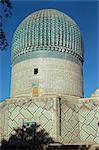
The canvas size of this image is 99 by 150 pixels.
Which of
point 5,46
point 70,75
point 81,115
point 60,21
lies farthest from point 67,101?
point 5,46

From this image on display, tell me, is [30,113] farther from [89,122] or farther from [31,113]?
[89,122]

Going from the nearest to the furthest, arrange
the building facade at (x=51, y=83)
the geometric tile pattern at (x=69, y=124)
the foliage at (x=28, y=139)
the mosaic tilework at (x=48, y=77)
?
the foliage at (x=28, y=139)
the geometric tile pattern at (x=69, y=124)
the building facade at (x=51, y=83)
the mosaic tilework at (x=48, y=77)

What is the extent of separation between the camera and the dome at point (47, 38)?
1252 cm

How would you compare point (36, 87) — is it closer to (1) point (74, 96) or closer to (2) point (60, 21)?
(1) point (74, 96)

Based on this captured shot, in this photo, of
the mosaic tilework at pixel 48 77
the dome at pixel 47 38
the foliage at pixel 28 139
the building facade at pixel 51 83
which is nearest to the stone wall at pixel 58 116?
the building facade at pixel 51 83

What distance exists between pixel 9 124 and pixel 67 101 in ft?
7.96

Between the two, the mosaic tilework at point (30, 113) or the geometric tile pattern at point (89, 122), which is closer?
the mosaic tilework at point (30, 113)

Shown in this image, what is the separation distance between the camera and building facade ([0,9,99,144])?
10797 millimetres

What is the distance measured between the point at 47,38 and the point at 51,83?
6.58 ft

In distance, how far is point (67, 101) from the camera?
37.2ft

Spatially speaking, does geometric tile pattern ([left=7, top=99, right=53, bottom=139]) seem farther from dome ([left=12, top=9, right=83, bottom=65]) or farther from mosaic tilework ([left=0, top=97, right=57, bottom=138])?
dome ([left=12, top=9, right=83, bottom=65])

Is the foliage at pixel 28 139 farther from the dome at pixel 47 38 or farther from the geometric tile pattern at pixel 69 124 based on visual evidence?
the dome at pixel 47 38

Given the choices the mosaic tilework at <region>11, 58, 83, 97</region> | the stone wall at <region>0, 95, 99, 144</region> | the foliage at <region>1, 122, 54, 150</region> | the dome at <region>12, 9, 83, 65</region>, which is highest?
the dome at <region>12, 9, 83, 65</region>

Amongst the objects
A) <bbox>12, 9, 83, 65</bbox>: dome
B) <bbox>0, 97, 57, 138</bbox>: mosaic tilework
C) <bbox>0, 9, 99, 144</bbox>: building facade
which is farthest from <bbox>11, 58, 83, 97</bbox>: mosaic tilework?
<bbox>0, 97, 57, 138</bbox>: mosaic tilework
